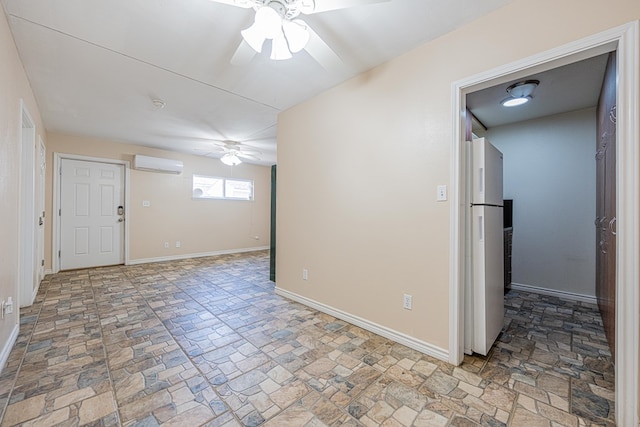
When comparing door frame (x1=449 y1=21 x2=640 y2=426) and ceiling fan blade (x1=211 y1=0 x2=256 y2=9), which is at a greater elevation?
ceiling fan blade (x1=211 y1=0 x2=256 y2=9)

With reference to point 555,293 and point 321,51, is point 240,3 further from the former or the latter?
point 555,293

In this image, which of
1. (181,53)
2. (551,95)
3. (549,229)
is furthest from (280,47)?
(549,229)

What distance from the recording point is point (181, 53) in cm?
216

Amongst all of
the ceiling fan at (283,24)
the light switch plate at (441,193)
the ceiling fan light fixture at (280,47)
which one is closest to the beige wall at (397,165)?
the light switch plate at (441,193)

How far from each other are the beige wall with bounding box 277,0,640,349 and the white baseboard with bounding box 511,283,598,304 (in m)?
2.61

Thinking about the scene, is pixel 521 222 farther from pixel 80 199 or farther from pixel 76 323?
pixel 80 199

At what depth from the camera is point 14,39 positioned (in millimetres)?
1977

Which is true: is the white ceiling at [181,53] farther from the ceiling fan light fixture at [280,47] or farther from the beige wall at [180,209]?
the beige wall at [180,209]

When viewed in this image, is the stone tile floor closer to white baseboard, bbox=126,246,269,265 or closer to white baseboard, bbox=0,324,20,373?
white baseboard, bbox=0,324,20,373

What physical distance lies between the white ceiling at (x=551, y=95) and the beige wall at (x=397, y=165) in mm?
885

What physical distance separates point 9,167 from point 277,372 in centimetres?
254

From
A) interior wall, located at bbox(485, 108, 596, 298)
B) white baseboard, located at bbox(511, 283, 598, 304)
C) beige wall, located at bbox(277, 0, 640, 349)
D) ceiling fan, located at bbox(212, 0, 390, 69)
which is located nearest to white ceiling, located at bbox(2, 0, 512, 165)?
beige wall, located at bbox(277, 0, 640, 349)

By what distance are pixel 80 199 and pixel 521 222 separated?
23.7 feet

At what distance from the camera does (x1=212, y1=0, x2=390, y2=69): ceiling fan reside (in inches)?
53.7
